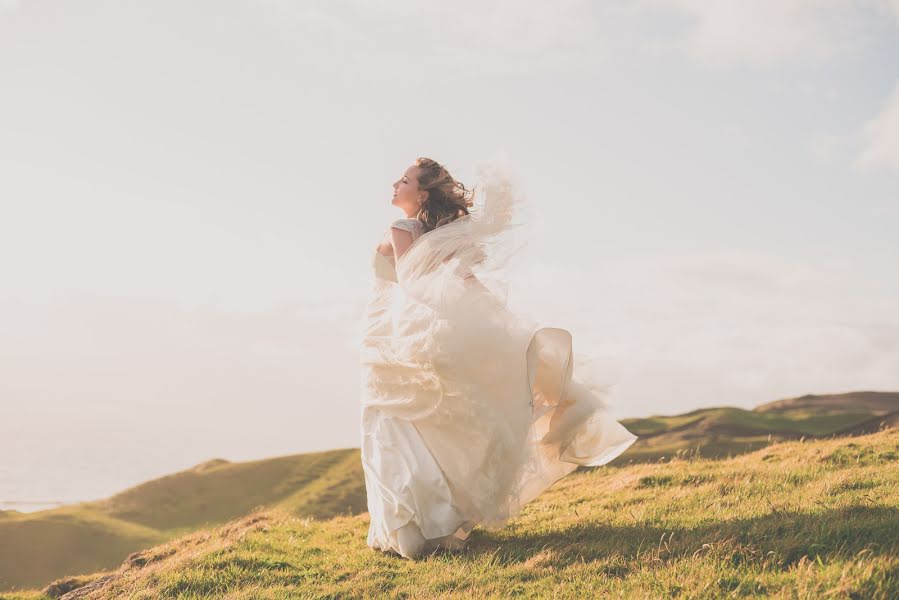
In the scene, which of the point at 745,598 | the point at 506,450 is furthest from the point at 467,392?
the point at 745,598

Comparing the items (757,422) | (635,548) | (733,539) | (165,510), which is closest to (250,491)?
(165,510)

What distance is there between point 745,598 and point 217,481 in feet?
122

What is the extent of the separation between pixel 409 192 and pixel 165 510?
31245 millimetres

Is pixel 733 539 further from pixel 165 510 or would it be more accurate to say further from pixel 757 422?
pixel 757 422

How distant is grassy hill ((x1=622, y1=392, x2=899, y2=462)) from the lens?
33656mm

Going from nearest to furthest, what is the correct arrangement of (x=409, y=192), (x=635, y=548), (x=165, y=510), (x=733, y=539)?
(x=733, y=539)
(x=635, y=548)
(x=409, y=192)
(x=165, y=510)

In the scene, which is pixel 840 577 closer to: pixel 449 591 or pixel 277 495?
pixel 449 591

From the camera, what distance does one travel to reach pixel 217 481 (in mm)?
38625

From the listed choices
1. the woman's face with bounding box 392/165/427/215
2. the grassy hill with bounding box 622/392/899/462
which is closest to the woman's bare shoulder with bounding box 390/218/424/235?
the woman's face with bounding box 392/165/427/215

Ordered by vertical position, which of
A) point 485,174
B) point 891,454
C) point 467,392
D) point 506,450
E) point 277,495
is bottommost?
point 277,495

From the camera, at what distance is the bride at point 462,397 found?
8.38 m

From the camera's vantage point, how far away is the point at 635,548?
7242 mm

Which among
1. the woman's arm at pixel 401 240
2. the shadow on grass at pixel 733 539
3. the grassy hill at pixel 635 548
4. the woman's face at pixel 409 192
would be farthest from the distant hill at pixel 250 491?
the woman's arm at pixel 401 240

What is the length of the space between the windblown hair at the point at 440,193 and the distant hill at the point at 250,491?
1998 cm
